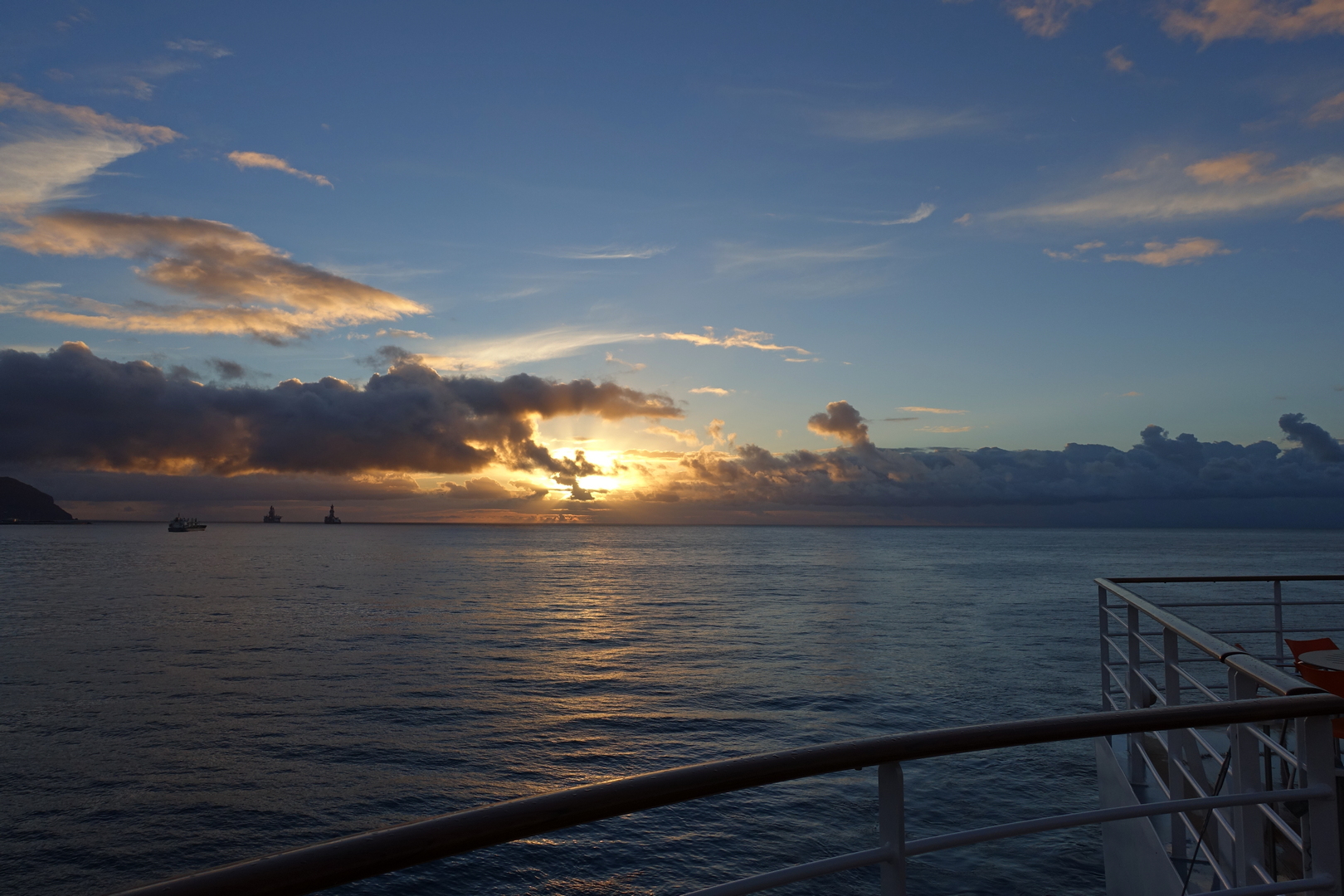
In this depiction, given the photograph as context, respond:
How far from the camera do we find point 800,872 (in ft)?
6.02

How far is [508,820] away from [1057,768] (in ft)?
52.9

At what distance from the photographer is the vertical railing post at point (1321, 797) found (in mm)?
2439

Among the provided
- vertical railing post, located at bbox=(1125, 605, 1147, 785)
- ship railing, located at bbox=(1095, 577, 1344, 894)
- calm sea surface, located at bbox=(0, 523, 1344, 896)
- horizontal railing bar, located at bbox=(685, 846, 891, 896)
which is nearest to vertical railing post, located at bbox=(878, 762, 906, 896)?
horizontal railing bar, located at bbox=(685, 846, 891, 896)

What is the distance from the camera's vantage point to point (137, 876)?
11.3 meters

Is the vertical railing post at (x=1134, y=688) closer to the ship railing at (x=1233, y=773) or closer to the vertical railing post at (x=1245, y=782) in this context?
the ship railing at (x=1233, y=773)

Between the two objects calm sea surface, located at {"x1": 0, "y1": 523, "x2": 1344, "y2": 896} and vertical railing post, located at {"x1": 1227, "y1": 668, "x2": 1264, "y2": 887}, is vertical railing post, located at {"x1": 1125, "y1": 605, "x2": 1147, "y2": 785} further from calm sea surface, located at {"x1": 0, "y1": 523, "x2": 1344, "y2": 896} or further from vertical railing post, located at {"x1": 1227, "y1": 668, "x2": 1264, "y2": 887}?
calm sea surface, located at {"x1": 0, "y1": 523, "x2": 1344, "y2": 896}

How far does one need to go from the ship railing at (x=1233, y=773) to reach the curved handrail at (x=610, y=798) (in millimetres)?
155

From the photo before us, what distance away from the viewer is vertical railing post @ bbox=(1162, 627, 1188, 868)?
4.32 m

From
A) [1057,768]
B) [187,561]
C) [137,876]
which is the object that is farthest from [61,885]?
[187,561]

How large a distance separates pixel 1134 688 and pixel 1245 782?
8.71ft

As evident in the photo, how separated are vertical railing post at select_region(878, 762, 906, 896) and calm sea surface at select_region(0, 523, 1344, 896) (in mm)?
9338

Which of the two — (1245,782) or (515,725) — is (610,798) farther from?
(515,725)

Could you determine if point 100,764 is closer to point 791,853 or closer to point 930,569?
point 791,853

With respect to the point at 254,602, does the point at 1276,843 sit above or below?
above
